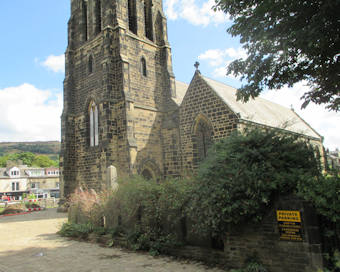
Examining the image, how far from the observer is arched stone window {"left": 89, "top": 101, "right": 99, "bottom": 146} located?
833 inches

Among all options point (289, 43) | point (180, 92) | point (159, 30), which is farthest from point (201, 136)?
point (159, 30)

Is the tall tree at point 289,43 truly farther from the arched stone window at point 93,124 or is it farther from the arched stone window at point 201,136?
the arched stone window at point 93,124

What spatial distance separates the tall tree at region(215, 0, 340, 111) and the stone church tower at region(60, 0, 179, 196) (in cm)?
1096

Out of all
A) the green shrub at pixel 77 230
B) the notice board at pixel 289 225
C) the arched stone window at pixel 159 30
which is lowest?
the green shrub at pixel 77 230

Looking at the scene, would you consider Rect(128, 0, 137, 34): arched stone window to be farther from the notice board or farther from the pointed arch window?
the notice board

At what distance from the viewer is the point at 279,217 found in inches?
256

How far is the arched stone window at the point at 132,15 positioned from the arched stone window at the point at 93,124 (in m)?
7.28

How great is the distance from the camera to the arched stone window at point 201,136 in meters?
18.1

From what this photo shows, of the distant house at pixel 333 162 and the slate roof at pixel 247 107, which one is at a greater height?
the slate roof at pixel 247 107

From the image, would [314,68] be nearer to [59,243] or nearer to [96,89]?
[59,243]

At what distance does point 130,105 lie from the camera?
1955 cm

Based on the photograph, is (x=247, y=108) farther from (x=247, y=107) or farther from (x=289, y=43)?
(x=289, y=43)

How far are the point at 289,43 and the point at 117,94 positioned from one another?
14211mm

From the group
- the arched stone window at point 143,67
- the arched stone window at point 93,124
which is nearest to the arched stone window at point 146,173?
the arched stone window at point 93,124
